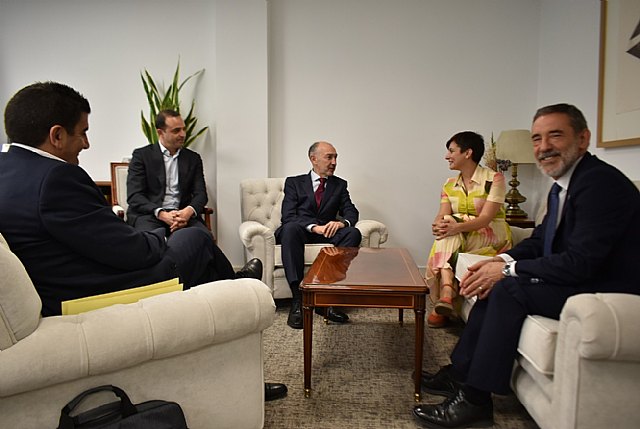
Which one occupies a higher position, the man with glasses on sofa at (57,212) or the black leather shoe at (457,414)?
the man with glasses on sofa at (57,212)

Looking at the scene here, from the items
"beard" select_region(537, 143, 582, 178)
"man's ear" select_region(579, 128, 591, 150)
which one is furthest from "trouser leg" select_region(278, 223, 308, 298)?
"man's ear" select_region(579, 128, 591, 150)

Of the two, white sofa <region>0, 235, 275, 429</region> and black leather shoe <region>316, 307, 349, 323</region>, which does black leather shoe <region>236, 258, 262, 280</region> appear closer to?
black leather shoe <region>316, 307, 349, 323</region>

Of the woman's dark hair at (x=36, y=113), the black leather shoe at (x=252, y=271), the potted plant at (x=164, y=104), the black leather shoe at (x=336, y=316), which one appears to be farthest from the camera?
the potted plant at (x=164, y=104)

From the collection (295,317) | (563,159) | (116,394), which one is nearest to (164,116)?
(295,317)

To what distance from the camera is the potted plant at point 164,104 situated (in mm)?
3984

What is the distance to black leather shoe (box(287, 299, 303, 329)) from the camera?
9.52ft

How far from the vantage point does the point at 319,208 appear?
3.55 m

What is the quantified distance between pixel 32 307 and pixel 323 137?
11.1 feet

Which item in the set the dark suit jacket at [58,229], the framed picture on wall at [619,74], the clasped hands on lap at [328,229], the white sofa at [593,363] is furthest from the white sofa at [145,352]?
the framed picture on wall at [619,74]

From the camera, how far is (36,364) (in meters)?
1.07

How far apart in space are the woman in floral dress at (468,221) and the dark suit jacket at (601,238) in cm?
118

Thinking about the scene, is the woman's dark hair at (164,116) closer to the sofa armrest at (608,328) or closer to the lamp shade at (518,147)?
the lamp shade at (518,147)

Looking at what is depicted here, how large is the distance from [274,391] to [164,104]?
9.67ft

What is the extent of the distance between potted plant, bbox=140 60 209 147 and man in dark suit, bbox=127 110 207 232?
0.61m
